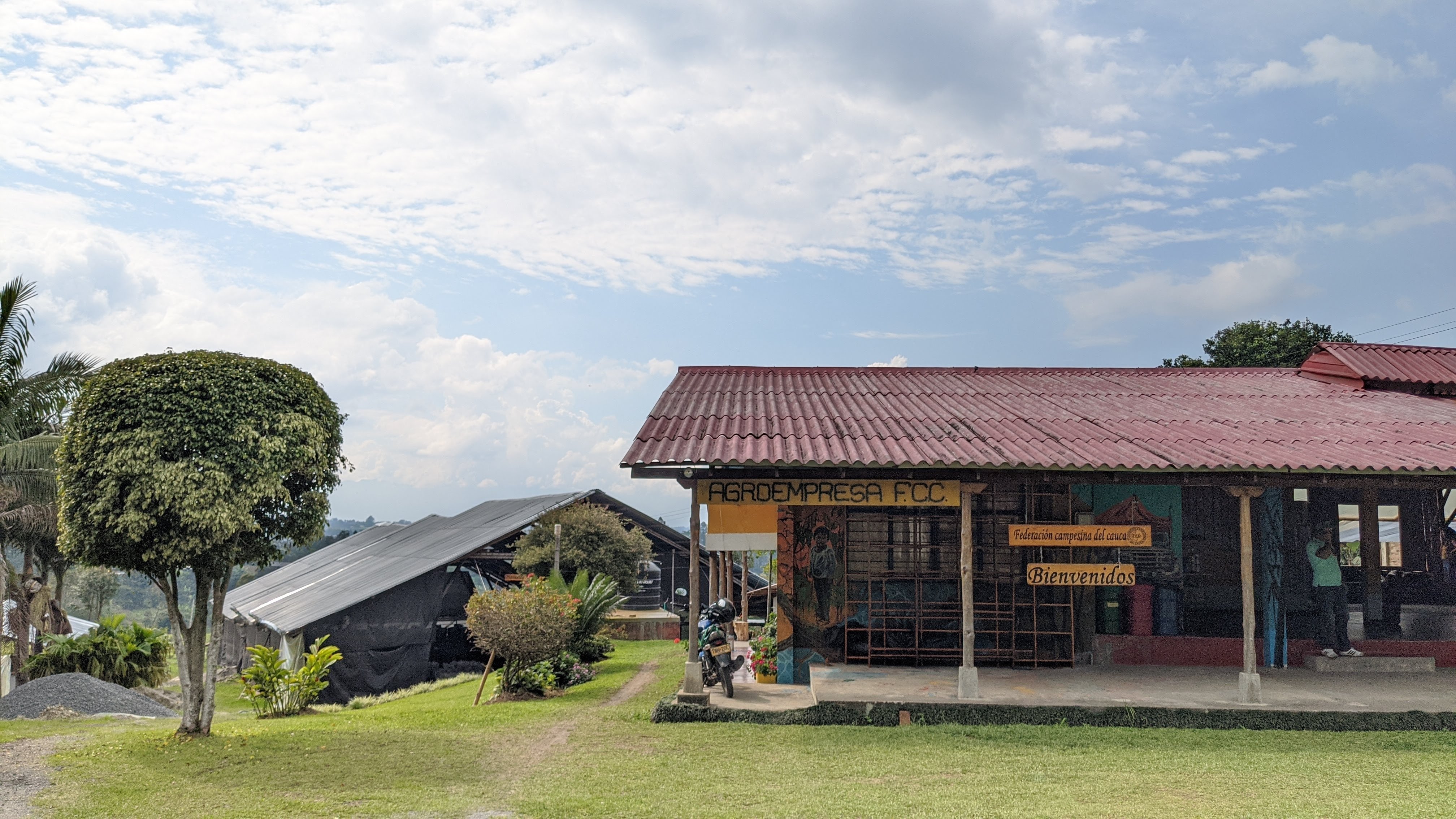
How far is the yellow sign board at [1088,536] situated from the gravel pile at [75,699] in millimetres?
13243

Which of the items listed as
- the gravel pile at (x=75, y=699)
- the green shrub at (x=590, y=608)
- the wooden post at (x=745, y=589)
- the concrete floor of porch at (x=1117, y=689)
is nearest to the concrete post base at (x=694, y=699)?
the concrete floor of porch at (x=1117, y=689)

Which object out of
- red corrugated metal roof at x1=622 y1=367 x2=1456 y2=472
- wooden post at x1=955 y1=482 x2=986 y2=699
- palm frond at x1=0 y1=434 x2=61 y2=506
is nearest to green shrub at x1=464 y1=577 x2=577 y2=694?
red corrugated metal roof at x1=622 y1=367 x2=1456 y2=472

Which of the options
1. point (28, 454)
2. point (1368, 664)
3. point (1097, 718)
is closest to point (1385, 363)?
point (1368, 664)

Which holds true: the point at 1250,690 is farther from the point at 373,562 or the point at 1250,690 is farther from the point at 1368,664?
the point at 373,562

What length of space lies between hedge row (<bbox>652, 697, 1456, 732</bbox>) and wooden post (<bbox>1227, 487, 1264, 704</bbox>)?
0.35 metres

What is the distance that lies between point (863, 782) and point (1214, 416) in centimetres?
865

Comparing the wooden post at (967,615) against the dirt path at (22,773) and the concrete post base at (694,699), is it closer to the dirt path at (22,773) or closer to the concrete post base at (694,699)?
the concrete post base at (694,699)

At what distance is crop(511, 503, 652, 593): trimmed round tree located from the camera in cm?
2252

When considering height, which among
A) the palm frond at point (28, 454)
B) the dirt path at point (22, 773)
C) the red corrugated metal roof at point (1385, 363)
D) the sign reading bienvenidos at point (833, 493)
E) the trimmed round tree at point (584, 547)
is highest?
the red corrugated metal roof at point (1385, 363)

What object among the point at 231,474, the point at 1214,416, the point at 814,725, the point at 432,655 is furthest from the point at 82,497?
the point at 1214,416

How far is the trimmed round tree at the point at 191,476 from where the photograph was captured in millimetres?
9875

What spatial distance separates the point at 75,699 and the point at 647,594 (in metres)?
14.8

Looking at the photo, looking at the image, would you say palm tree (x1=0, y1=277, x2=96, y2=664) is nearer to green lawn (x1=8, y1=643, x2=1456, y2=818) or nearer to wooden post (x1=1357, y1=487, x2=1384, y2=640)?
green lawn (x1=8, y1=643, x2=1456, y2=818)

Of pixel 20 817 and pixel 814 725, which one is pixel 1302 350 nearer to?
pixel 814 725
